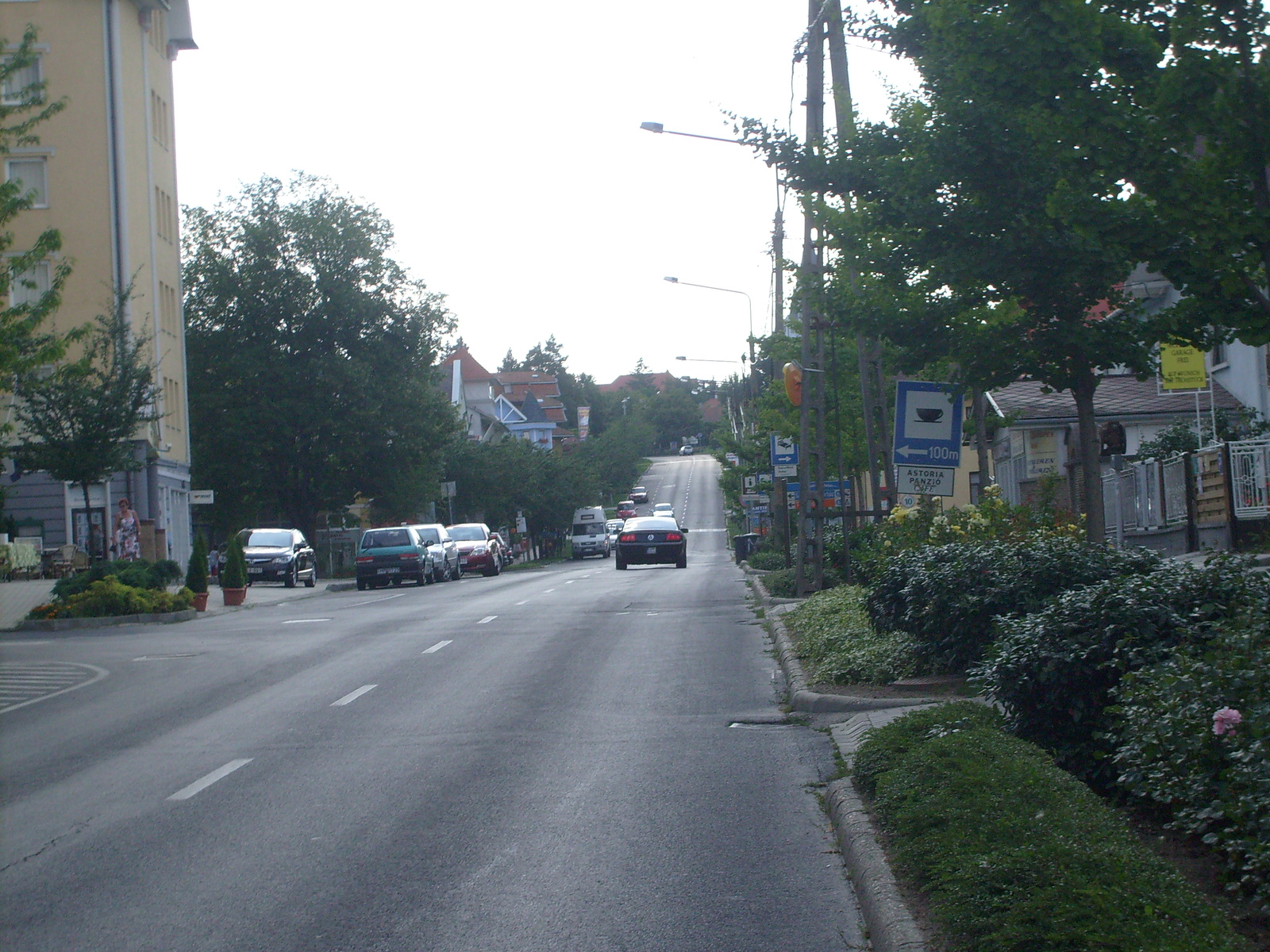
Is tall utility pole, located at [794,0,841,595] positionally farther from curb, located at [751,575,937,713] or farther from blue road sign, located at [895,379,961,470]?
curb, located at [751,575,937,713]

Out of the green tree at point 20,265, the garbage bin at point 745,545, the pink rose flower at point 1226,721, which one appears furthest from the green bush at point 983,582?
the garbage bin at point 745,545

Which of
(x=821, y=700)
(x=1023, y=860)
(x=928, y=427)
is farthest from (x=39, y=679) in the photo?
(x=1023, y=860)

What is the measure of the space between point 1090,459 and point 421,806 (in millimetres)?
6458

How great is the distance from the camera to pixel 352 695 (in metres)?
12.9

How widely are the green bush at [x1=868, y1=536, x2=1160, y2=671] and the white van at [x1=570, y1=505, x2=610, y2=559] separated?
2403 inches

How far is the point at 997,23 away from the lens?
7.73 m

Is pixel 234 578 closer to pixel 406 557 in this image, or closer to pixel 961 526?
pixel 406 557

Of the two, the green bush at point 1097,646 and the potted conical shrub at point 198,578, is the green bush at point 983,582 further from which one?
the potted conical shrub at point 198,578

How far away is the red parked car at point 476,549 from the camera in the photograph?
45312 mm

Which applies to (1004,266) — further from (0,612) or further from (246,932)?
(0,612)

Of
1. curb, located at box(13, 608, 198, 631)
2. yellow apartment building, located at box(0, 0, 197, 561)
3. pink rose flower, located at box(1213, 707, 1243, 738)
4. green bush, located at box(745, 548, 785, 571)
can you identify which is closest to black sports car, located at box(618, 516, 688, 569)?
green bush, located at box(745, 548, 785, 571)

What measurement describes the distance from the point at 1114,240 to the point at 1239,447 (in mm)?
13375

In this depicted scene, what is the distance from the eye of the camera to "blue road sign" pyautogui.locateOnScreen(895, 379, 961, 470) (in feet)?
44.1

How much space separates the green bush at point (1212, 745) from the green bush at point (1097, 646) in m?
0.25
